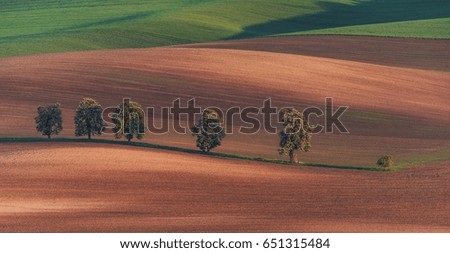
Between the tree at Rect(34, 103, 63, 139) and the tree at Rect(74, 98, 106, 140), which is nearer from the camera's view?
the tree at Rect(74, 98, 106, 140)

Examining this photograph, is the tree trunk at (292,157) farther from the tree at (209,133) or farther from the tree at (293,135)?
the tree at (209,133)

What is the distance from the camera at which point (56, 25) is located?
8300 cm

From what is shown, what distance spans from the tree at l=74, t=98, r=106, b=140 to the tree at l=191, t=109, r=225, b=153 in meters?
4.02

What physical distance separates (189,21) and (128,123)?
137ft

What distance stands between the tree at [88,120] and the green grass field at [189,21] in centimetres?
2504

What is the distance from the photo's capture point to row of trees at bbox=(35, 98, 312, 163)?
1591 inches

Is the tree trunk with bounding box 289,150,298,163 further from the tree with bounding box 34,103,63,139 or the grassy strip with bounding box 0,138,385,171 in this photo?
the tree with bounding box 34,103,63,139

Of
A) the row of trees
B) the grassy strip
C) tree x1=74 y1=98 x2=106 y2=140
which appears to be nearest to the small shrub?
the grassy strip

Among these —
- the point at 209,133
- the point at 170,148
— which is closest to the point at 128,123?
the point at 170,148

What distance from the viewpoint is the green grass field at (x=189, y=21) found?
74125 mm

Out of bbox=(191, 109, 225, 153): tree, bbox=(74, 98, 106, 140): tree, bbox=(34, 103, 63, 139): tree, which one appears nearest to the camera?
bbox=(191, 109, 225, 153): tree

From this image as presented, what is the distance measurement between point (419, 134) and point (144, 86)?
1429 cm

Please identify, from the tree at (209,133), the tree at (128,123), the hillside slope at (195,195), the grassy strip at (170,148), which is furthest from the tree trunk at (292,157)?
the tree at (128,123)

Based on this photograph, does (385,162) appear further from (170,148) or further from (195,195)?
(195,195)
